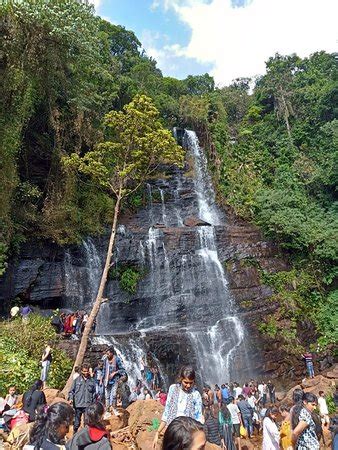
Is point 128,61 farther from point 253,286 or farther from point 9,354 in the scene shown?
point 9,354

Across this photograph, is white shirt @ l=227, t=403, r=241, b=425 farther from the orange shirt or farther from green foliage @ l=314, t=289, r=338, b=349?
green foliage @ l=314, t=289, r=338, b=349

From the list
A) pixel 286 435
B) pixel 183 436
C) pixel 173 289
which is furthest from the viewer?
pixel 173 289

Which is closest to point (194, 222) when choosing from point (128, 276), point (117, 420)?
point (128, 276)

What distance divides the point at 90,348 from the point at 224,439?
5321 mm

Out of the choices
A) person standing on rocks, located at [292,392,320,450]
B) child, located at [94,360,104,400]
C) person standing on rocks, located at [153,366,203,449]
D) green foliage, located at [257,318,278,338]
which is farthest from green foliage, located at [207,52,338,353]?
person standing on rocks, located at [153,366,203,449]

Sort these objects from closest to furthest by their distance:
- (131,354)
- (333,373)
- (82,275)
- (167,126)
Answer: (131,354) → (333,373) → (82,275) → (167,126)

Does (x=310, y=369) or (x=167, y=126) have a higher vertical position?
(x=167, y=126)

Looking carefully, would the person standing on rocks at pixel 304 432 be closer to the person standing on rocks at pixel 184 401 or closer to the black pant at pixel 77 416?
A: the person standing on rocks at pixel 184 401

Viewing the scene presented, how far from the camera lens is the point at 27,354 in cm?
1040

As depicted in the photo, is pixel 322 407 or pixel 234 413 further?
pixel 322 407

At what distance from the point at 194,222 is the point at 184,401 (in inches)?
686

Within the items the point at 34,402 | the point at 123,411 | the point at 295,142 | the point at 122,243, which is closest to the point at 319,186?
the point at 295,142

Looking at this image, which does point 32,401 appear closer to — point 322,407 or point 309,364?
point 322,407

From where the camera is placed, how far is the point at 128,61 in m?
30.8
